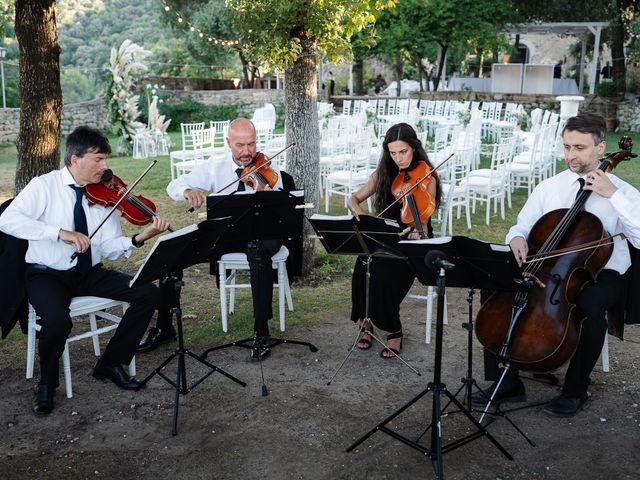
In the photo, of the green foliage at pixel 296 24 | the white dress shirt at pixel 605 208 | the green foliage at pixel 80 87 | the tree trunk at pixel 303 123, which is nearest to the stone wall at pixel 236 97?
the green foliage at pixel 80 87

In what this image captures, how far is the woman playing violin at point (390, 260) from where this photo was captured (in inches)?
170

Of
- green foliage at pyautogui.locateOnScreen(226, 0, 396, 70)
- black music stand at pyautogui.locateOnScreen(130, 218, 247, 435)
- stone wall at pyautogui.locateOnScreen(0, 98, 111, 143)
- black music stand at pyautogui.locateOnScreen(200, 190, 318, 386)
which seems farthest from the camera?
stone wall at pyautogui.locateOnScreen(0, 98, 111, 143)

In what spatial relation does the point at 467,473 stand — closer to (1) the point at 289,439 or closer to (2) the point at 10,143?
(1) the point at 289,439

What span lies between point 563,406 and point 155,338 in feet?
8.53

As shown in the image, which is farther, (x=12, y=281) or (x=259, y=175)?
(x=259, y=175)

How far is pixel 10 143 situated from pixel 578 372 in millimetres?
15718

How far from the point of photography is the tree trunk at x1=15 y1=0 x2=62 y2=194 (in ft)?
17.5

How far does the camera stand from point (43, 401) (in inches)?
145

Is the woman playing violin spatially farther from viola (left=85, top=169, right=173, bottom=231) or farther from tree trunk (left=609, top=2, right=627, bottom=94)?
tree trunk (left=609, top=2, right=627, bottom=94)

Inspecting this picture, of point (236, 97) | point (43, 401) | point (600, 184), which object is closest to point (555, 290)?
point (600, 184)

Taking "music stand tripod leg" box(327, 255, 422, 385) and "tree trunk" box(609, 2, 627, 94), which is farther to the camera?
"tree trunk" box(609, 2, 627, 94)

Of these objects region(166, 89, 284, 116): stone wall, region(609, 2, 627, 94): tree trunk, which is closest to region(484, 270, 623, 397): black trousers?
region(609, 2, 627, 94): tree trunk

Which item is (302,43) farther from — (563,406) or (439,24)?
(439,24)

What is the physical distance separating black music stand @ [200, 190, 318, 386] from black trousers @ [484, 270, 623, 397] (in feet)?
5.50
